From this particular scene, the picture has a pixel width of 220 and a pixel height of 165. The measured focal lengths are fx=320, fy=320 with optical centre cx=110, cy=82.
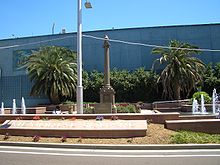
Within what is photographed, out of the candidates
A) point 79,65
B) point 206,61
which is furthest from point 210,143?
point 206,61

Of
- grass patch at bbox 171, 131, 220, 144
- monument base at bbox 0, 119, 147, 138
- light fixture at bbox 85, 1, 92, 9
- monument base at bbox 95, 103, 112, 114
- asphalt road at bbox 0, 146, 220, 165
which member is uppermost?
light fixture at bbox 85, 1, 92, 9

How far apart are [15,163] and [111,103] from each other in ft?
42.1

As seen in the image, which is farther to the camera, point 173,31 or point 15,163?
point 173,31

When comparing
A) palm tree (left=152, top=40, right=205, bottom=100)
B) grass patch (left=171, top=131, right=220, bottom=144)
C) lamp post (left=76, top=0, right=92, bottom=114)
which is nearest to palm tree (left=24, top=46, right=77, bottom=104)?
palm tree (left=152, top=40, right=205, bottom=100)

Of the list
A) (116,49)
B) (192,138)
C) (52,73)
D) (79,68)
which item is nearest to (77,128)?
(192,138)

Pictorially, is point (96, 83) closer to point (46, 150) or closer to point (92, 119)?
point (92, 119)

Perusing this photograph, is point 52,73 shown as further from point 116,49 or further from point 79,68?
point 79,68

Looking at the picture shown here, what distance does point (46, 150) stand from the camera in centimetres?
1068

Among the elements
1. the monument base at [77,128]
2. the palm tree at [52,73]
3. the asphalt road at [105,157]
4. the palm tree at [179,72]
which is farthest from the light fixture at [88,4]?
the palm tree at [52,73]

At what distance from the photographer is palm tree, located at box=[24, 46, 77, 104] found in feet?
122

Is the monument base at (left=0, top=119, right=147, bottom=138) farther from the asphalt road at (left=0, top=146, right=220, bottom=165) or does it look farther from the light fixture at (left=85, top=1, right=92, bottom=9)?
the light fixture at (left=85, top=1, right=92, bottom=9)

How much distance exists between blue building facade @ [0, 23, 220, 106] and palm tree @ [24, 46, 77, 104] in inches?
195

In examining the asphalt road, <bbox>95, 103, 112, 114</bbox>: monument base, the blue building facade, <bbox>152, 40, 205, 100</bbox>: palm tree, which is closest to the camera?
the asphalt road

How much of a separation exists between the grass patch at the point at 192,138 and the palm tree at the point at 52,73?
26371mm
